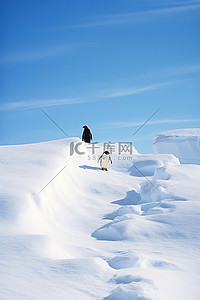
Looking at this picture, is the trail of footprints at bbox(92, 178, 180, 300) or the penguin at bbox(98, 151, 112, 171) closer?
the trail of footprints at bbox(92, 178, 180, 300)

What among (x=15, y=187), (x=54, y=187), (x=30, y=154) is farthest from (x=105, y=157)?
(x=15, y=187)

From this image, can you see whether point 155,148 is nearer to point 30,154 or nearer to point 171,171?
point 171,171

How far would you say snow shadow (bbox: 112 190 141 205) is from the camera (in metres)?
9.47

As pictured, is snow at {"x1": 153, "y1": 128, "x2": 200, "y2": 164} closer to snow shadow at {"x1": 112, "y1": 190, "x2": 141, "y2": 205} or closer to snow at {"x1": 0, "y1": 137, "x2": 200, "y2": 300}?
snow at {"x1": 0, "y1": 137, "x2": 200, "y2": 300}

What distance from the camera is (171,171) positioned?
1153 cm

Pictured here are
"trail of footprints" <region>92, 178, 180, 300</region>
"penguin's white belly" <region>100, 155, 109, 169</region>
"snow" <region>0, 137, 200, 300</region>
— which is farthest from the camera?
"penguin's white belly" <region>100, 155, 109, 169</region>

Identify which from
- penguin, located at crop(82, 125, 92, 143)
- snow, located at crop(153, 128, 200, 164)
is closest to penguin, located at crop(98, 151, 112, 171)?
penguin, located at crop(82, 125, 92, 143)

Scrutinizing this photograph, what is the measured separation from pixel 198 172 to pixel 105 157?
11.0ft

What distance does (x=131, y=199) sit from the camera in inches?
382

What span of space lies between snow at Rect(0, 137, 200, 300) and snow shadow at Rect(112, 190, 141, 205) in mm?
28

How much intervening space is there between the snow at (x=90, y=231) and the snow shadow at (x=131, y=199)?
28mm

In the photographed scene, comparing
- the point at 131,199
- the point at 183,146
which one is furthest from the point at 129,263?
the point at 183,146

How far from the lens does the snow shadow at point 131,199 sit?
31.1ft
